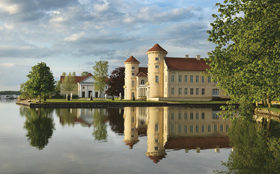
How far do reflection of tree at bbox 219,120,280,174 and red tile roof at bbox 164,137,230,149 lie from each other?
24.9 inches

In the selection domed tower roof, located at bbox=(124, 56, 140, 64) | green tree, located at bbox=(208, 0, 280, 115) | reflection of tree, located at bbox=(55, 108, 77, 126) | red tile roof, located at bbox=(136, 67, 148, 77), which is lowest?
reflection of tree, located at bbox=(55, 108, 77, 126)

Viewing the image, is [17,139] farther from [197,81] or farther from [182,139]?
[197,81]

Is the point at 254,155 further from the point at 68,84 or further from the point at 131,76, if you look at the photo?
the point at 68,84

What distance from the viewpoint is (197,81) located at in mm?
74062

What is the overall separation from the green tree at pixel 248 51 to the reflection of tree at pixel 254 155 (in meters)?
2.33

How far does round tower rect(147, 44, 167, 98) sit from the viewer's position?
73.4m

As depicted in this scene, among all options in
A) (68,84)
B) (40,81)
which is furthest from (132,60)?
(40,81)

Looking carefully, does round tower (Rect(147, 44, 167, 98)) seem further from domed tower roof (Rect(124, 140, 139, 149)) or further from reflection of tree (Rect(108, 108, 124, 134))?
domed tower roof (Rect(124, 140, 139, 149))

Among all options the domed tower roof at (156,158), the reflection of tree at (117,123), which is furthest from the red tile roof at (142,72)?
the domed tower roof at (156,158)

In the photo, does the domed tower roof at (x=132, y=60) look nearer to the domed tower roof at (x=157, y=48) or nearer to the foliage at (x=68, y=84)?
the domed tower roof at (x=157, y=48)

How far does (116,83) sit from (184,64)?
26.9 metres

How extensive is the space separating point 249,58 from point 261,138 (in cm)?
598

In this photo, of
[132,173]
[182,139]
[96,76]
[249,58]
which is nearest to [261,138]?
[182,139]

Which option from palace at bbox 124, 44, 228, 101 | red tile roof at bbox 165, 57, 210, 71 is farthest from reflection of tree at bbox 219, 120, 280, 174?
red tile roof at bbox 165, 57, 210, 71
